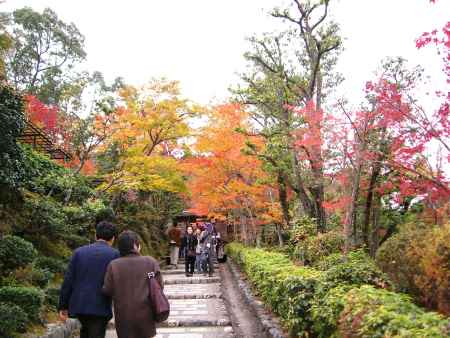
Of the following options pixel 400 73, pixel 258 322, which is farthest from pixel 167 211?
pixel 258 322

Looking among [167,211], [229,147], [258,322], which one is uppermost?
[229,147]

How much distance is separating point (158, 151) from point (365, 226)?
38.7ft

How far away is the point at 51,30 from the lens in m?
29.4

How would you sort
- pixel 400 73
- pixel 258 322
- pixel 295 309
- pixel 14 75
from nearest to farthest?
pixel 295 309, pixel 258 322, pixel 400 73, pixel 14 75

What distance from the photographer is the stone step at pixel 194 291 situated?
12.0 metres

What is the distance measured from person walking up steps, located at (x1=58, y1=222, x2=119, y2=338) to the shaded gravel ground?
3.54 m

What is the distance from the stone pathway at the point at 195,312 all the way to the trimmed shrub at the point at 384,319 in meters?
3.90

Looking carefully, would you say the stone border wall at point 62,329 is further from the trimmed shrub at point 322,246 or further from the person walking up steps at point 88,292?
the trimmed shrub at point 322,246

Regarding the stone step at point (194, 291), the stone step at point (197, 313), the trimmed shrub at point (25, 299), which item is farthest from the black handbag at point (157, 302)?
the stone step at point (194, 291)

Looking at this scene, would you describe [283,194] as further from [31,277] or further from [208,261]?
[31,277]

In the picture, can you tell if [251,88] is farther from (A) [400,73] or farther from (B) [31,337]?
(B) [31,337]

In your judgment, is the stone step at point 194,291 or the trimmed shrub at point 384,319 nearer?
the trimmed shrub at point 384,319

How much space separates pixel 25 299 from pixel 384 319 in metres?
5.41

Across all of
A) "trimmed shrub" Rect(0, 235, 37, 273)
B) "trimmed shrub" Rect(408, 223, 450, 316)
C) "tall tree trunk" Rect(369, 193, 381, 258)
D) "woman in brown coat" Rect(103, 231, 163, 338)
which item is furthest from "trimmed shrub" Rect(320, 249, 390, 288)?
"tall tree trunk" Rect(369, 193, 381, 258)
